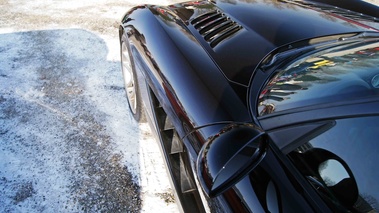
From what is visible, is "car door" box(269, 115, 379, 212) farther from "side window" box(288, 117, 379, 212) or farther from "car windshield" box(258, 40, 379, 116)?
"car windshield" box(258, 40, 379, 116)

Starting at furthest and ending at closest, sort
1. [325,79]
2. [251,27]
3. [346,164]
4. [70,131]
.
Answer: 1. [70,131]
2. [251,27]
3. [325,79]
4. [346,164]

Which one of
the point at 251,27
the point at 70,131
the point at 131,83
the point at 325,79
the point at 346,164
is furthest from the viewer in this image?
the point at 131,83

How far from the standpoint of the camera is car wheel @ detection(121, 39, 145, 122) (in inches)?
103

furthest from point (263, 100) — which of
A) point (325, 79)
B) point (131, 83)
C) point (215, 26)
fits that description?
point (131, 83)

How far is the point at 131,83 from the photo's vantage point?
2.94m

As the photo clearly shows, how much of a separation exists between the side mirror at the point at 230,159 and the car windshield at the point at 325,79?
0.27m

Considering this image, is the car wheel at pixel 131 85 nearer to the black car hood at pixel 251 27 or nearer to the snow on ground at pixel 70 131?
the snow on ground at pixel 70 131

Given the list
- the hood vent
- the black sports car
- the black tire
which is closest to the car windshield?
the black sports car

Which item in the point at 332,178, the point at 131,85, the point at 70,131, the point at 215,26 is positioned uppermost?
the point at 215,26

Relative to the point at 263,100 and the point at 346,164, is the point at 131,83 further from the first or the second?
the point at 346,164

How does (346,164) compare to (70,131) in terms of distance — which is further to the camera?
(70,131)

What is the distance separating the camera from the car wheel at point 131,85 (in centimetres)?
262

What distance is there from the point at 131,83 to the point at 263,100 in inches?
65.8

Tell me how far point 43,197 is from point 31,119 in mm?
924
